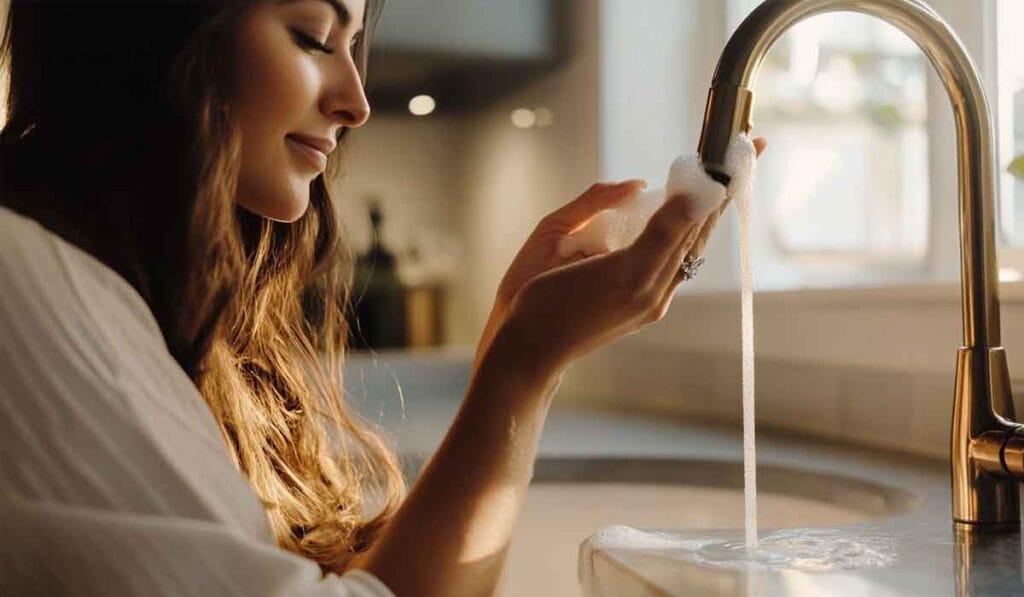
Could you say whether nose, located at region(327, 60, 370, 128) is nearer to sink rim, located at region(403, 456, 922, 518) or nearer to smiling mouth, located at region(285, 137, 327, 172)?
smiling mouth, located at region(285, 137, 327, 172)

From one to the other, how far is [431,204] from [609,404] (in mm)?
1071

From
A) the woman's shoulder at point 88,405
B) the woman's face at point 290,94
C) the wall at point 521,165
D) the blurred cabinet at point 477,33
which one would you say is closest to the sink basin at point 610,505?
the woman's face at point 290,94

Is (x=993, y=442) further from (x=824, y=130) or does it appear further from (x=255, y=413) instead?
(x=824, y=130)

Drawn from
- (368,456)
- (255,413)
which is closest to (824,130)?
(368,456)

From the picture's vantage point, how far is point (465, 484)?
66cm

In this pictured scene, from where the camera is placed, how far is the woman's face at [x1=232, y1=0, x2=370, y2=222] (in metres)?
0.77

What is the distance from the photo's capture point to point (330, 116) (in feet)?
2.81

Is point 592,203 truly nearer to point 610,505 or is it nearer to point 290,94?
point 290,94

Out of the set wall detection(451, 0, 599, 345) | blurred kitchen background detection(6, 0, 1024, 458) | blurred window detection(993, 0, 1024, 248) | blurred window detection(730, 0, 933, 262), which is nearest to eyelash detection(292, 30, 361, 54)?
blurred kitchen background detection(6, 0, 1024, 458)

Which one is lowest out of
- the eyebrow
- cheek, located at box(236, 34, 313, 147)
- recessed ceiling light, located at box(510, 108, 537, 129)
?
cheek, located at box(236, 34, 313, 147)

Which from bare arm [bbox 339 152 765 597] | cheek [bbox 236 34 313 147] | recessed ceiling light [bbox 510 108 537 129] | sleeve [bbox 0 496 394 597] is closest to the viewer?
sleeve [bbox 0 496 394 597]

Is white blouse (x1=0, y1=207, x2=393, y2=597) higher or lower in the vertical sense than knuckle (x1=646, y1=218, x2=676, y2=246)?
lower

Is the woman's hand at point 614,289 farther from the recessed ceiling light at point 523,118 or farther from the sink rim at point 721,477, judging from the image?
the recessed ceiling light at point 523,118

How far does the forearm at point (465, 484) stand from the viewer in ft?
2.15
